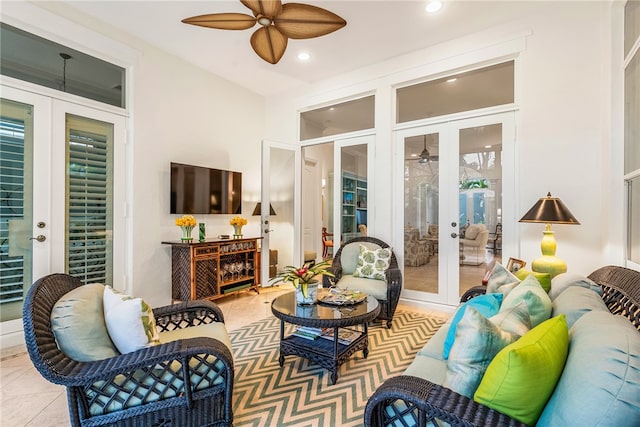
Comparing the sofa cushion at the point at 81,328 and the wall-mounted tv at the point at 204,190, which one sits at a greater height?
the wall-mounted tv at the point at 204,190

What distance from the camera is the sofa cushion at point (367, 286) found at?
318 centimetres

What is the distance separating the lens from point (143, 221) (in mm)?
3707

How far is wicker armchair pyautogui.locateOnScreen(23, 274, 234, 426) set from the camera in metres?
1.27

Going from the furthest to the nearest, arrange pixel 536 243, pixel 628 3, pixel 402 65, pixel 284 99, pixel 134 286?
pixel 284 99
pixel 402 65
pixel 134 286
pixel 536 243
pixel 628 3

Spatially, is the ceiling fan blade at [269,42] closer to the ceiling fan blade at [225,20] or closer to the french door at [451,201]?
the ceiling fan blade at [225,20]

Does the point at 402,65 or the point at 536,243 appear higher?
the point at 402,65

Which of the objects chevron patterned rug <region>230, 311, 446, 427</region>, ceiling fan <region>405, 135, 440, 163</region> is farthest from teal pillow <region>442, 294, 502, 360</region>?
ceiling fan <region>405, 135, 440, 163</region>

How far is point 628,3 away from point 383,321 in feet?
11.5

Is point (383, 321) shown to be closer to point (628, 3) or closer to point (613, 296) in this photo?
point (613, 296)

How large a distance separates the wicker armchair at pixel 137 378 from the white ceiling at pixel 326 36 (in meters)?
2.93

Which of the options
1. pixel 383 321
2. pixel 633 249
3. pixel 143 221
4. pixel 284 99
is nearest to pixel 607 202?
pixel 633 249

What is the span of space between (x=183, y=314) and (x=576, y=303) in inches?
86.6

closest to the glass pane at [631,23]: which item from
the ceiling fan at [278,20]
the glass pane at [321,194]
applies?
the ceiling fan at [278,20]

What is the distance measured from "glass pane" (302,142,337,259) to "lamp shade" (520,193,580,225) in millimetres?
2829
